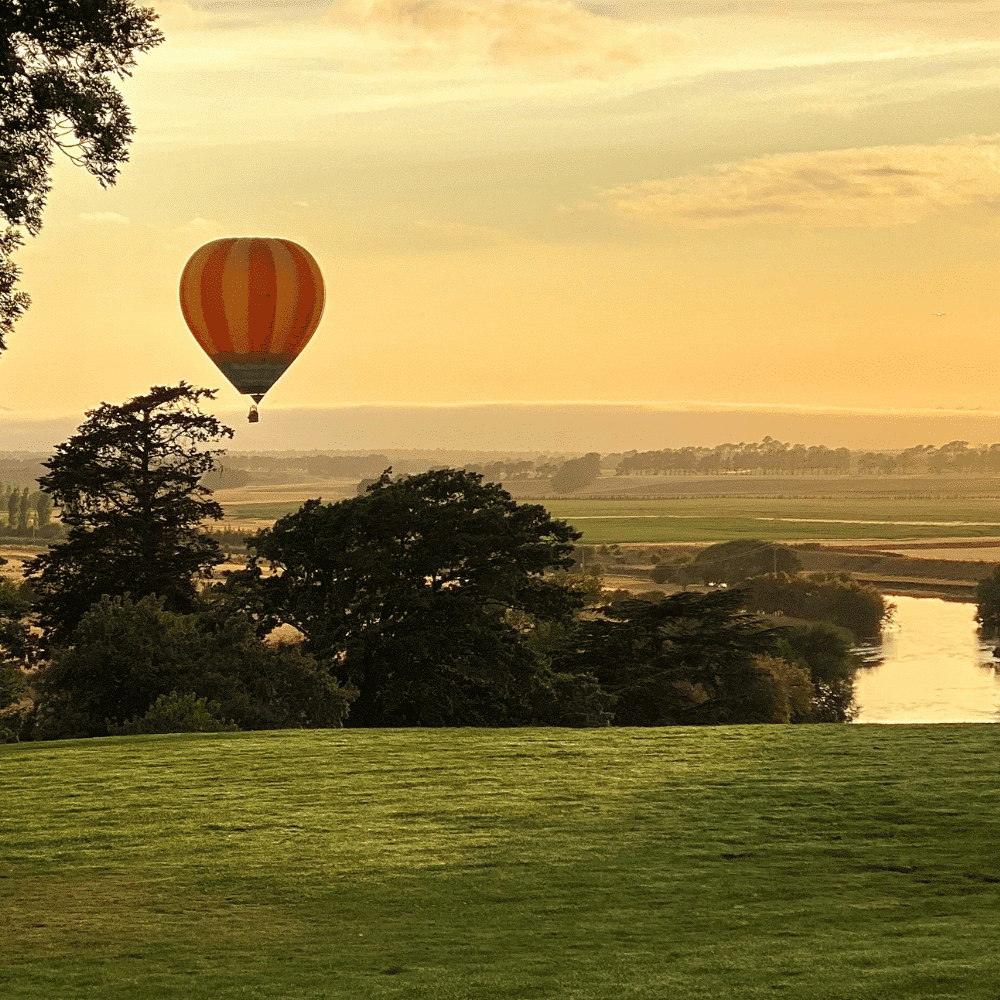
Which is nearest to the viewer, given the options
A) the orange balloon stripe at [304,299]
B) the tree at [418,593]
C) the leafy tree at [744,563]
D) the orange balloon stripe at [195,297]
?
the orange balloon stripe at [195,297]

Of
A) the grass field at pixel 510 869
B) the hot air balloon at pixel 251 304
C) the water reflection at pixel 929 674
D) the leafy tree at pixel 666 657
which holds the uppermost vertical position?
the hot air balloon at pixel 251 304

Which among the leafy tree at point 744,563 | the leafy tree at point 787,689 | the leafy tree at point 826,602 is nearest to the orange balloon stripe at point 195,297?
the leafy tree at point 787,689

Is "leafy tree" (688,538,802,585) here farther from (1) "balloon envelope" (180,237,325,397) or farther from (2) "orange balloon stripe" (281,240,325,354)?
(1) "balloon envelope" (180,237,325,397)

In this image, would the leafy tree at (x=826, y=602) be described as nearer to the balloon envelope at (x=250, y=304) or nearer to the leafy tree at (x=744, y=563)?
the leafy tree at (x=744, y=563)


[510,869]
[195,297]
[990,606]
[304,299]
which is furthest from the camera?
[990,606]

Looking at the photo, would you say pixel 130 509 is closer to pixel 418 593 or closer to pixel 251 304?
pixel 418 593

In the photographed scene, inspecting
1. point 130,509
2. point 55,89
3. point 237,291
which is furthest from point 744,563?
point 55,89
